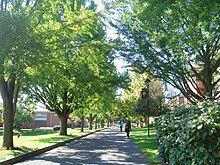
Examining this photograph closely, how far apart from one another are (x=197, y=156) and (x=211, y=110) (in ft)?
2.65

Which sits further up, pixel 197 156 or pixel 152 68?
pixel 152 68

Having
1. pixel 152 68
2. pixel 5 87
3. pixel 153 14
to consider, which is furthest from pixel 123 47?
pixel 153 14

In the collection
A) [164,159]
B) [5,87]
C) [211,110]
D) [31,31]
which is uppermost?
[31,31]

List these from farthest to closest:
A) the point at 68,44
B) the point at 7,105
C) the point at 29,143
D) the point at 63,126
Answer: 1. the point at 63,126
2. the point at 29,143
3. the point at 7,105
4. the point at 68,44

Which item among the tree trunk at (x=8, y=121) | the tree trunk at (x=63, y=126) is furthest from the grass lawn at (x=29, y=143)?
the tree trunk at (x=63, y=126)

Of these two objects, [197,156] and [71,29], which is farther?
[71,29]

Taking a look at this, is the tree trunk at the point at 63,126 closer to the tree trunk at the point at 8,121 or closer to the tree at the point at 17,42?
the tree trunk at the point at 8,121

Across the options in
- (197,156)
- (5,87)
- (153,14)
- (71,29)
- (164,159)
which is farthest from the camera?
(5,87)

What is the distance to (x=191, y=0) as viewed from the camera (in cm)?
1311

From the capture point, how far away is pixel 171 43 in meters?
20.4

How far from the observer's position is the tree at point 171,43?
55.8 ft

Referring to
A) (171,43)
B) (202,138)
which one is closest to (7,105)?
(171,43)

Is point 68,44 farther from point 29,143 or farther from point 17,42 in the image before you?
point 29,143

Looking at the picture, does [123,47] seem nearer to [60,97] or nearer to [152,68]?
[152,68]
